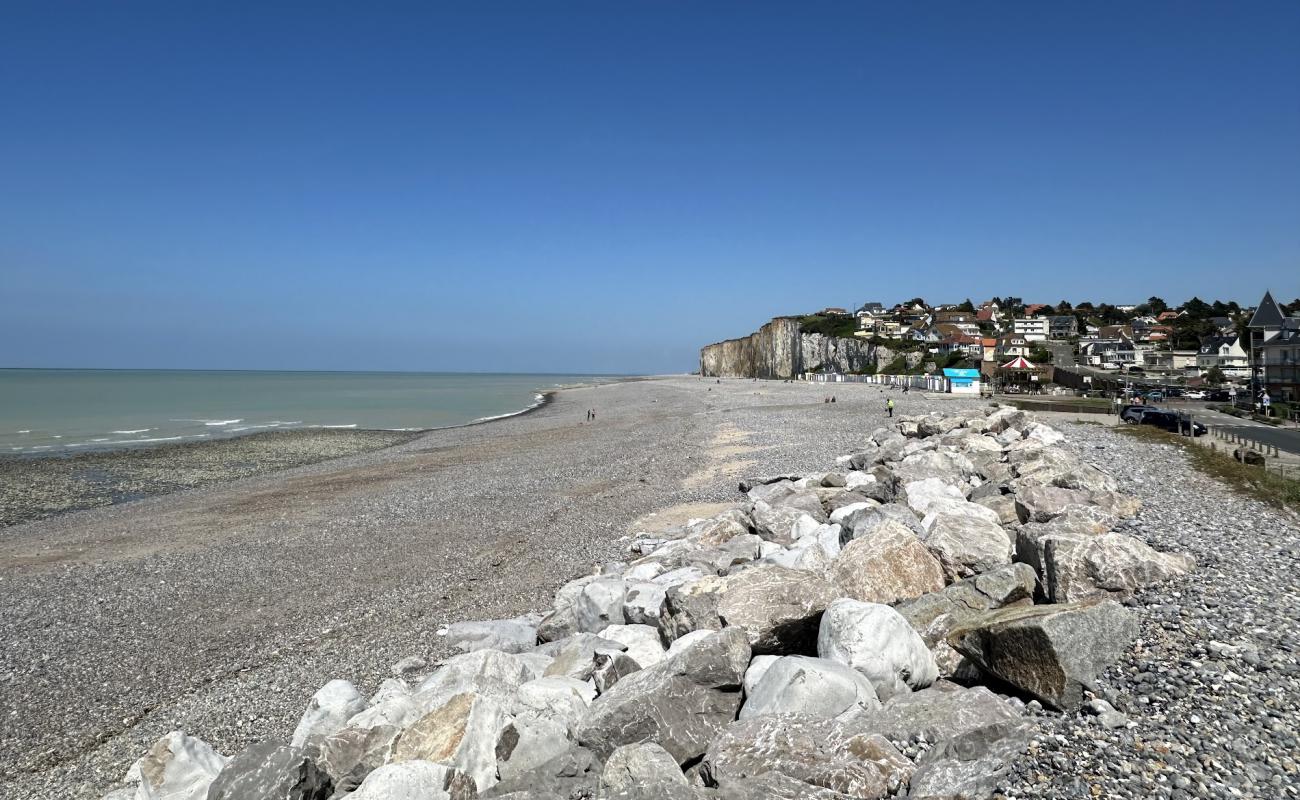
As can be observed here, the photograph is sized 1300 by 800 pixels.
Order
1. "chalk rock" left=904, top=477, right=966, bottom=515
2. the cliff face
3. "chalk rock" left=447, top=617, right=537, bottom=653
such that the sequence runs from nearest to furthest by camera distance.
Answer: "chalk rock" left=447, top=617, right=537, bottom=653 < "chalk rock" left=904, top=477, right=966, bottom=515 < the cliff face

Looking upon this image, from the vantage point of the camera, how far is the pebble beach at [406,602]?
450cm

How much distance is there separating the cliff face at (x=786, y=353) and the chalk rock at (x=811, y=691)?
10914 cm

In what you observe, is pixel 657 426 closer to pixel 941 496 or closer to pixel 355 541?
pixel 355 541

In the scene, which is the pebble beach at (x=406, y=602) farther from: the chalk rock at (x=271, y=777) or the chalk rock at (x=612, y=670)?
the chalk rock at (x=612, y=670)

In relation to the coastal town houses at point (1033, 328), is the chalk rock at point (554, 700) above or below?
below

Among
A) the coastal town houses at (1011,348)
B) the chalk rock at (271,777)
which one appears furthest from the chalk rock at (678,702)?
the coastal town houses at (1011,348)

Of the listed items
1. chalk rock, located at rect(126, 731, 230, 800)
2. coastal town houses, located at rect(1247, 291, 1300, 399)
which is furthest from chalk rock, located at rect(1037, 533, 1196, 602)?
coastal town houses, located at rect(1247, 291, 1300, 399)

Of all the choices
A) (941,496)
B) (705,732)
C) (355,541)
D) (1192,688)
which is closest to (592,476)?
(355,541)

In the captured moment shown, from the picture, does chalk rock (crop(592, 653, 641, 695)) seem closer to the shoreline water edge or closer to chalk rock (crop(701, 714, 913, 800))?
chalk rock (crop(701, 714, 913, 800))

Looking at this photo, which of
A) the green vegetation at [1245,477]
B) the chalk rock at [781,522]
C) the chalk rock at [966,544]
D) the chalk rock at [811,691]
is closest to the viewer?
the chalk rock at [811,691]

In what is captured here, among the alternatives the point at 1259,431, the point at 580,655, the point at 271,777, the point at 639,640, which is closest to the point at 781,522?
the point at 639,640

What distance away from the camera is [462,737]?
5.35m

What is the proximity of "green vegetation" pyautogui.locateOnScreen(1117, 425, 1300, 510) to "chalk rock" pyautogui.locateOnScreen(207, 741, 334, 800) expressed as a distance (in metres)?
12.4

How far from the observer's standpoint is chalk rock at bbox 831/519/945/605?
7.26 meters
